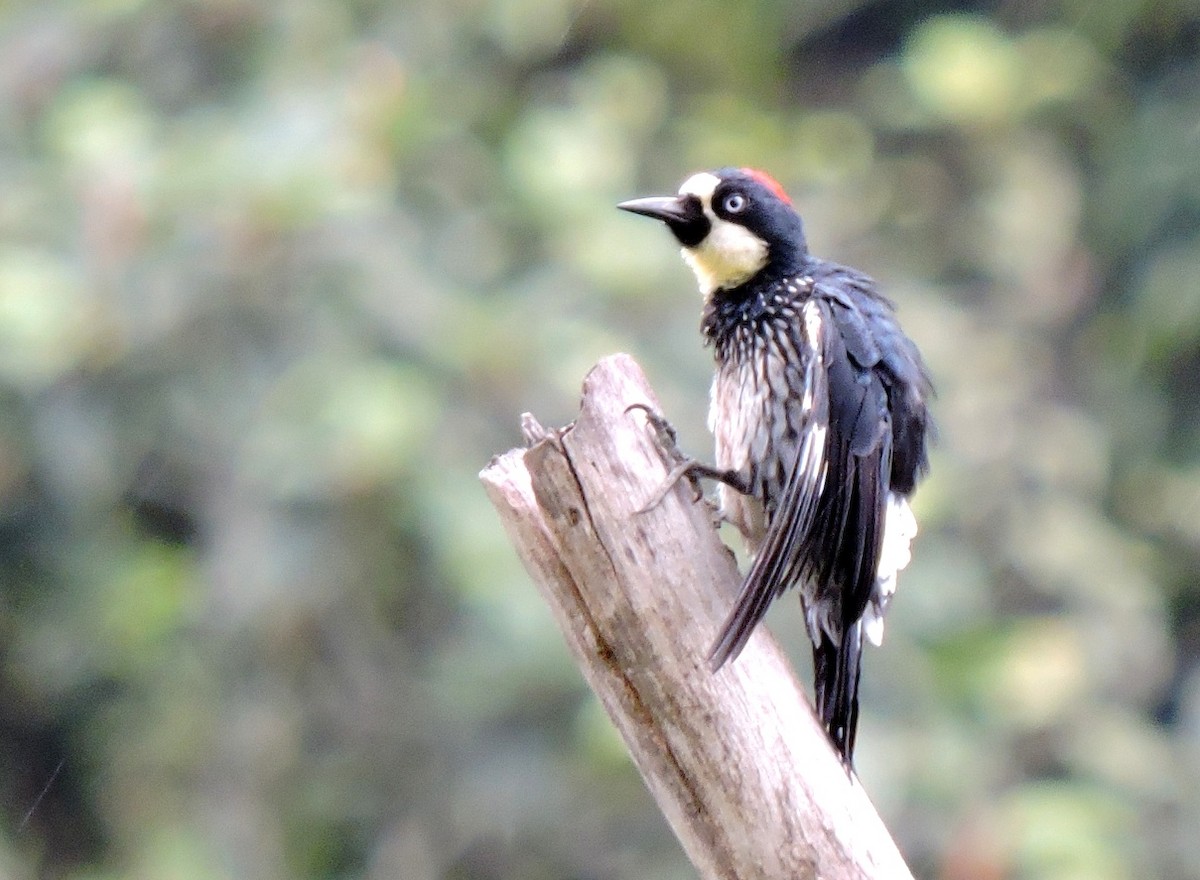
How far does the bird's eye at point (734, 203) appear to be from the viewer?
10.7 feet

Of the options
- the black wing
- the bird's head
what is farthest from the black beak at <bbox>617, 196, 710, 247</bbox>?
the black wing

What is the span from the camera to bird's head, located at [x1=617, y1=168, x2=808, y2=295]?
324cm

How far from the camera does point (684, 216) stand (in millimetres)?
3270

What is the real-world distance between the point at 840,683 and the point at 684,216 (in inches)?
36.2

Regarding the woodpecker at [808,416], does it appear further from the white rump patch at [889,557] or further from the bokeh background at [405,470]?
the bokeh background at [405,470]

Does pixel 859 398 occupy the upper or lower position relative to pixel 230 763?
upper

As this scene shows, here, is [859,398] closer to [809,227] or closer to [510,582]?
[510,582]

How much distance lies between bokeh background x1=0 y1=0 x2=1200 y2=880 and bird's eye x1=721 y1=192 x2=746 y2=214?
39.9 inches

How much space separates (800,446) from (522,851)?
216 cm

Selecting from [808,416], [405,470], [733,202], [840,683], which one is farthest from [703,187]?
[405,470]

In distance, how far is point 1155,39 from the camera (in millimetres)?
6773

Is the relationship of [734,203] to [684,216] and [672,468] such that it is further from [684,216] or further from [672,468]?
[672,468]

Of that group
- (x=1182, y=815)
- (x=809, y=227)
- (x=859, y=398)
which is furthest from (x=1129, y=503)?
(x=859, y=398)

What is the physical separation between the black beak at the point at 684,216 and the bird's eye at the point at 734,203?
48mm
